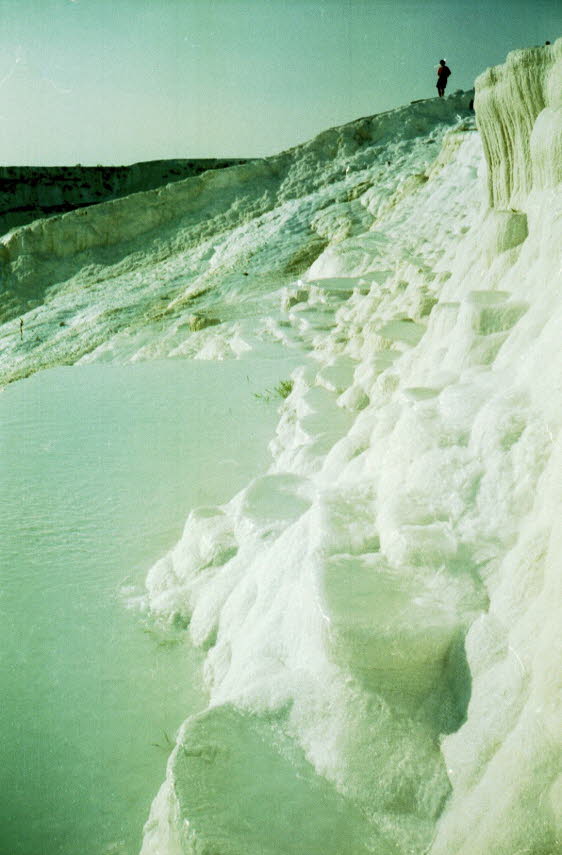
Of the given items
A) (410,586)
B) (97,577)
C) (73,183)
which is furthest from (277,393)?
(73,183)

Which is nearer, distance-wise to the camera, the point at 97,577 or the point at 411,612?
the point at 411,612

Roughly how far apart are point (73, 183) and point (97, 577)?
22.0 m

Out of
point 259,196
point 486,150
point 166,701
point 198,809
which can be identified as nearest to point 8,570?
point 166,701

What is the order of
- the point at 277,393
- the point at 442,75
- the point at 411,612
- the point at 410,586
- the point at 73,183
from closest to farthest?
the point at 411,612 < the point at 410,586 < the point at 277,393 < the point at 442,75 < the point at 73,183

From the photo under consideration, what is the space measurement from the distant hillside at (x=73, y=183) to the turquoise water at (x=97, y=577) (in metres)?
17.0

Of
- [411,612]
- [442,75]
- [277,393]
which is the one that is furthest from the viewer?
[442,75]

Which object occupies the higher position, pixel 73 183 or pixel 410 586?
pixel 73 183

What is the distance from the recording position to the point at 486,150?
4.27 metres

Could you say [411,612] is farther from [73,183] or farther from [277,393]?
[73,183]

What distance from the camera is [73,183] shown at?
891 inches

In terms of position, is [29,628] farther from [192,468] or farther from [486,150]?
[486,150]

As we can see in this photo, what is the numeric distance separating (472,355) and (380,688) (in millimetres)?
1661

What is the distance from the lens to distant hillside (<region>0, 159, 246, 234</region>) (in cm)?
2173

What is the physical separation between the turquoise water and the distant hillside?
1697cm
